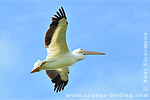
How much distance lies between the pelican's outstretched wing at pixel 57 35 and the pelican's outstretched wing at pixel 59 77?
60.4 inches

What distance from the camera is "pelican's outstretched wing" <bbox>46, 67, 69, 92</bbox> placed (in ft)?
61.2

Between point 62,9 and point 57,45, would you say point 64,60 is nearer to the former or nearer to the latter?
point 57,45

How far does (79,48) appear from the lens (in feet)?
60.6

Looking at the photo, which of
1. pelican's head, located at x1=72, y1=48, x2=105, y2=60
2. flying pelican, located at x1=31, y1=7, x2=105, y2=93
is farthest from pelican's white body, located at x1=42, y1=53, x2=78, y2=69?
pelican's head, located at x1=72, y1=48, x2=105, y2=60

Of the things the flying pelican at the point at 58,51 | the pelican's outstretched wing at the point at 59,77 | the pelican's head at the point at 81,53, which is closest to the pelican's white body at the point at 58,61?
the flying pelican at the point at 58,51

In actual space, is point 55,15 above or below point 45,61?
above

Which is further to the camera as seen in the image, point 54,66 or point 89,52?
point 89,52

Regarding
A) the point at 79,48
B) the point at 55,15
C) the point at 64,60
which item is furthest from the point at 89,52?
the point at 55,15

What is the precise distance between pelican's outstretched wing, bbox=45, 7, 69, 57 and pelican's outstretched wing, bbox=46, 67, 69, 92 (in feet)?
5.03

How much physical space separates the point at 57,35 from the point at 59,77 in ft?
9.18

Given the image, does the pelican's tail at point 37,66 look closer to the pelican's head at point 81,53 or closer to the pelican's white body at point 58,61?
the pelican's white body at point 58,61

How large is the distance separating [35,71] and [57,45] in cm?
143

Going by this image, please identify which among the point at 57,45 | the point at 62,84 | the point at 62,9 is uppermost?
the point at 62,9

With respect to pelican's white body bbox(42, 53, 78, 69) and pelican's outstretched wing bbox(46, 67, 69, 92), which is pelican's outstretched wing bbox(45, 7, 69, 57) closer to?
pelican's white body bbox(42, 53, 78, 69)
